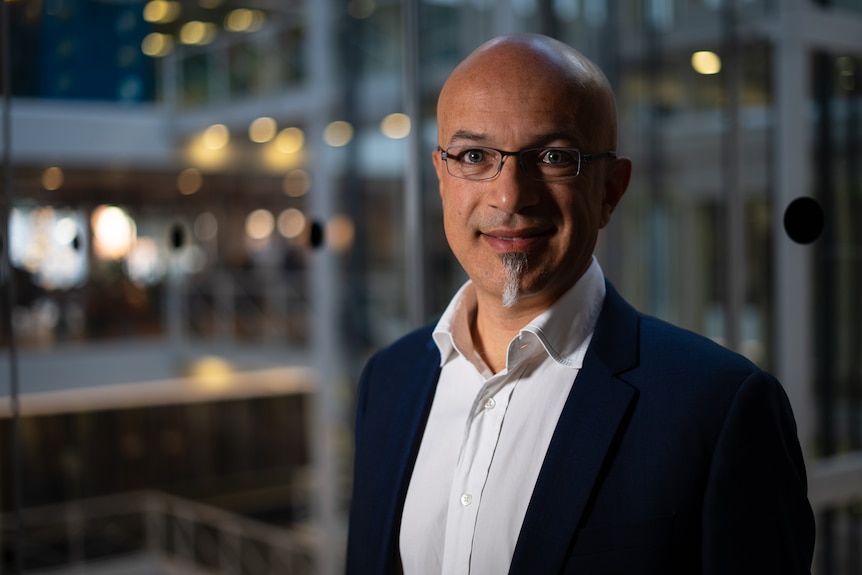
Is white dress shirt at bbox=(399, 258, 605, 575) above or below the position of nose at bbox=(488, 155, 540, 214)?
below

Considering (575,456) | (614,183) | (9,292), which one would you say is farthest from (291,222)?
(575,456)

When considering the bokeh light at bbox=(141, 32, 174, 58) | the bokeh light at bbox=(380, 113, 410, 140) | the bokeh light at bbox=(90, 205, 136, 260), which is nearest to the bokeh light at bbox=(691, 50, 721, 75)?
the bokeh light at bbox=(141, 32, 174, 58)

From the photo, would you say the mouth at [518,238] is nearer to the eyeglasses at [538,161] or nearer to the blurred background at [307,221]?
the eyeglasses at [538,161]

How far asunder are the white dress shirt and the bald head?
0.28m

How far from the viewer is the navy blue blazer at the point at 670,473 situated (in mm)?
1419

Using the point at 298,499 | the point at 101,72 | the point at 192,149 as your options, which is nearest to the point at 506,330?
the point at 101,72

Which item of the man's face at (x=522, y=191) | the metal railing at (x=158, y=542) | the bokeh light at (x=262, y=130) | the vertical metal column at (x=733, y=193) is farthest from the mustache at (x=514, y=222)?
the metal railing at (x=158, y=542)

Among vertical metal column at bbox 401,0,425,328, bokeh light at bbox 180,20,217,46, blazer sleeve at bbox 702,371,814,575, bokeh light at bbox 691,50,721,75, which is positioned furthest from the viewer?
bokeh light at bbox 180,20,217,46

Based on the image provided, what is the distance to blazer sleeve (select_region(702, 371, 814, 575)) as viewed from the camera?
4.63ft

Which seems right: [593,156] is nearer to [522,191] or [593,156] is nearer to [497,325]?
[522,191]

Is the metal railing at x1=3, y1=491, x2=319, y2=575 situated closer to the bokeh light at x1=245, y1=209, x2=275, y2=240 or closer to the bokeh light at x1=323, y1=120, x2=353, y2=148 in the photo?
the bokeh light at x1=245, y1=209, x2=275, y2=240

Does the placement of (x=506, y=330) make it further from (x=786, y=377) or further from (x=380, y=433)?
(x=786, y=377)

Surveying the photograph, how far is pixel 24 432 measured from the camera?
45.9 feet

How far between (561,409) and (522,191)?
1.28 feet
